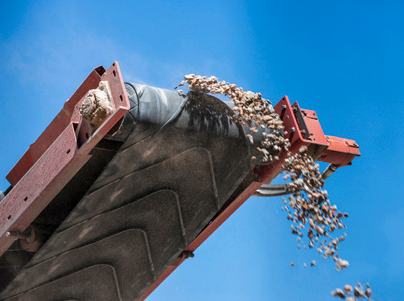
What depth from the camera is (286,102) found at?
3061 mm

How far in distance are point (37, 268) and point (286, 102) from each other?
2.04m

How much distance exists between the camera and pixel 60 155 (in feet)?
7.96

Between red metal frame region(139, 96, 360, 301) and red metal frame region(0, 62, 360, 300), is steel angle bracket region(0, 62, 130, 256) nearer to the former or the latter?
red metal frame region(0, 62, 360, 300)

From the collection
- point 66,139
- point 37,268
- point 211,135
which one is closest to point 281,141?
point 211,135

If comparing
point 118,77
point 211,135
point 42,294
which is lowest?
point 42,294

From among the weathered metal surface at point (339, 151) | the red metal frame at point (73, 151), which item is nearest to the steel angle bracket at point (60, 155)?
the red metal frame at point (73, 151)

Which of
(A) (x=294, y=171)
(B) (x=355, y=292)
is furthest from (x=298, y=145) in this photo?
(B) (x=355, y=292)

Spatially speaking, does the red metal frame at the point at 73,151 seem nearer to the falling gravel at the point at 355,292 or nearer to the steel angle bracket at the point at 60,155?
the steel angle bracket at the point at 60,155

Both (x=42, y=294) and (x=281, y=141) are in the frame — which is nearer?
(x=281, y=141)

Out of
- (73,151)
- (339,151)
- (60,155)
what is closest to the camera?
(73,151)

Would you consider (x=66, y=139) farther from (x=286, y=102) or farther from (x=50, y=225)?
(x=286, y=102)

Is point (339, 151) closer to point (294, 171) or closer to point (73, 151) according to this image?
point (294, 171)

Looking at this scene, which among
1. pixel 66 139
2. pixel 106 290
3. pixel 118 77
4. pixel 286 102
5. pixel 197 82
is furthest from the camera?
pixel 106 290

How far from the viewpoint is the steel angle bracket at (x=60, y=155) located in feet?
7.39
